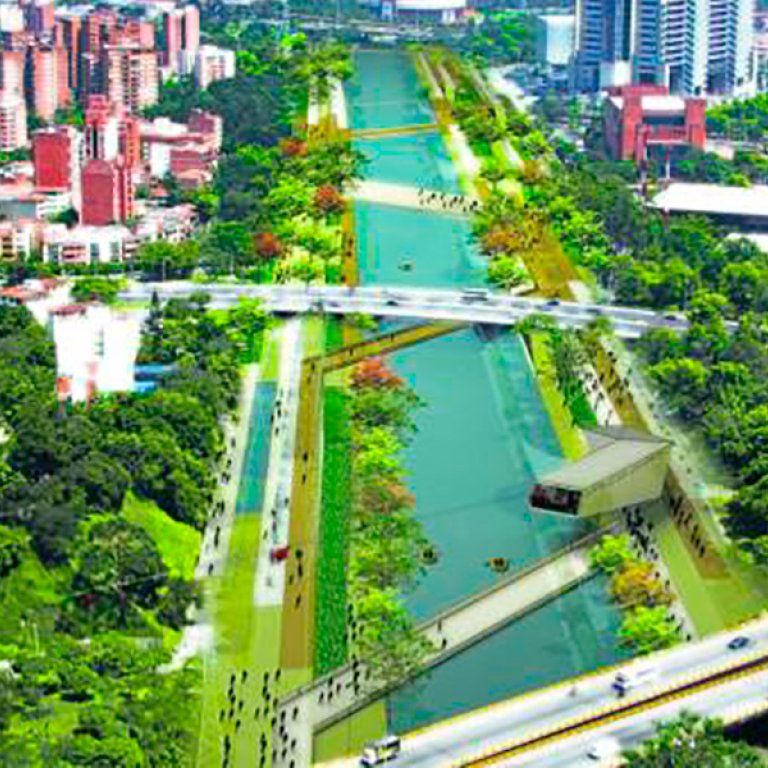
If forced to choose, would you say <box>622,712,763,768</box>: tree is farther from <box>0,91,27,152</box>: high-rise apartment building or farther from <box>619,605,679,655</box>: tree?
<box>0,91,27,152</box>: high-rise apartment building

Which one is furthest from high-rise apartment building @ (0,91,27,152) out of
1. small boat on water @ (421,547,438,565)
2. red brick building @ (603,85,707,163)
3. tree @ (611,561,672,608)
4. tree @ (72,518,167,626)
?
tree @ (611,561,672,608)

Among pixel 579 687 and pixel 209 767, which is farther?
pixel 579 687

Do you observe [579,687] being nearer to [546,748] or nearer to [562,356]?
[546,748]

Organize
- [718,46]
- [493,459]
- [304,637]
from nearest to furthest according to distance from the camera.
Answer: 1. [304,637]
2. [493,459]
3. [718,46]

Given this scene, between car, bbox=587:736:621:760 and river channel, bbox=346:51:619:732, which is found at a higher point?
car, bbox=587:736:621:760

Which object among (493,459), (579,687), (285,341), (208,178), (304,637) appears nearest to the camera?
(579,687)

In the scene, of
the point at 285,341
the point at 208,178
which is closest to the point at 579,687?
the point at 285,341
